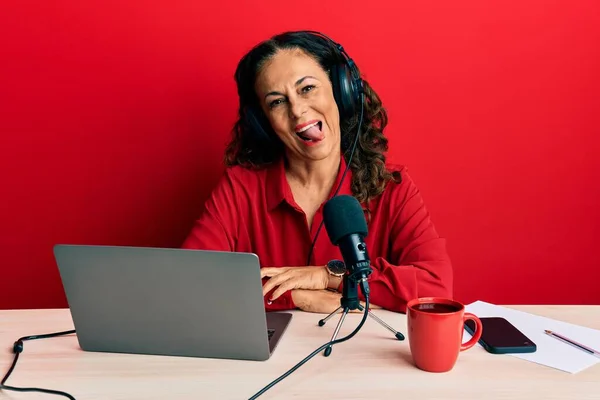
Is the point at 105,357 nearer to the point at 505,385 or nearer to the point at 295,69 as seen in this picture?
the point at 505,385

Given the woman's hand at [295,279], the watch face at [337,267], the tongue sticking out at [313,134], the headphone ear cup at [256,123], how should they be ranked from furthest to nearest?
the headphone ear cup at [256,123] < the tongue sticking out at [313,134] < the woman's hand at [295,279] < the watch face at [337,267]

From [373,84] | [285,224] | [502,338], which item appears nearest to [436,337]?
[502,338]

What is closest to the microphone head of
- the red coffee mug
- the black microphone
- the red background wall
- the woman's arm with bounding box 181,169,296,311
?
the black microphone

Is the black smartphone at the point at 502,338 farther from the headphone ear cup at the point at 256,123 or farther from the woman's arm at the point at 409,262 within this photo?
the headphone ear cup at the point at 256,123

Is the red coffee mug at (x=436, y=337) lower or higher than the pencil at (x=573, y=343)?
higher

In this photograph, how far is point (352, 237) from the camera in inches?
37.0

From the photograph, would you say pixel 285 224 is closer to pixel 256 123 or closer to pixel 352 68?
pixel 256 123

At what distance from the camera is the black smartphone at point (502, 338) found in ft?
3.11

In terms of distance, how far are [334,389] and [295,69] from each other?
1.03 meters

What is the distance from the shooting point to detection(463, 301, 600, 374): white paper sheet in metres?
0.91

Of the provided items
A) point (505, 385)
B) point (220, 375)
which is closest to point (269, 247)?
point (220, 375)

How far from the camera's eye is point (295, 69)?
5.32ft

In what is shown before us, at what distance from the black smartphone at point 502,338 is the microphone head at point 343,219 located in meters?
0.29

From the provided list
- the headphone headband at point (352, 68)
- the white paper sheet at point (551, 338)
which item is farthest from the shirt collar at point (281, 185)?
the white paper sheet at point (551, 338)
